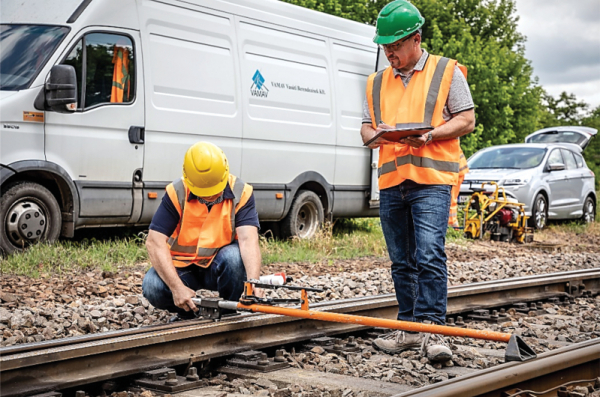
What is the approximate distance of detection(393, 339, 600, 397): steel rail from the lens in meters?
3.63

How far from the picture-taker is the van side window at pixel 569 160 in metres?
17.2

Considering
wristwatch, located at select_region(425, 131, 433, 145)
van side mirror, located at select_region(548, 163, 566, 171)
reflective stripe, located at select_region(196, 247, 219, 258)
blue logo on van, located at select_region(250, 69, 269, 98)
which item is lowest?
reflective stripe, located at select_region(196, 247, 219, 258)

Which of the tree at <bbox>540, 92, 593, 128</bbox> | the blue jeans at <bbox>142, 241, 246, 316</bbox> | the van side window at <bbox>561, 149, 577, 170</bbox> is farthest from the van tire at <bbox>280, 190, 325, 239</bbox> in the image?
the tree at <bbox>540, 92, 593, 128</bbox>

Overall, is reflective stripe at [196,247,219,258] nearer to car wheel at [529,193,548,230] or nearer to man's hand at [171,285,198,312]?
man's hand at [171,285,198,312]

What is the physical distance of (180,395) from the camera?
3.98m

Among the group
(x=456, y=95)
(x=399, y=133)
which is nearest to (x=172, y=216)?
(x=399, y=133)

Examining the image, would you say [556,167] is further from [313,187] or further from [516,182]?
[313,187]

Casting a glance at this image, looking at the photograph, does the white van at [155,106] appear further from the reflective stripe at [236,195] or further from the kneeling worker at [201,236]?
the reflective stripe at [236,195]

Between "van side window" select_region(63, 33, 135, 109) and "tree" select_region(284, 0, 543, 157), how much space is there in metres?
22.2

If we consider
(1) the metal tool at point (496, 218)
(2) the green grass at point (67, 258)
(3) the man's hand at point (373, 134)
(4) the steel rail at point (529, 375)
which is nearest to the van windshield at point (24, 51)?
(2) the green grass at point (67, 258)

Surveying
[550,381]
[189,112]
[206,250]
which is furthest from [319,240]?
[550,381]

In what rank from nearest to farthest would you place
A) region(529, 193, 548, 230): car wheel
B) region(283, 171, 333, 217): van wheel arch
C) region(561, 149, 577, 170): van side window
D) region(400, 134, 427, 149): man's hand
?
region(400, 134, 427, 149): man's hand, region(283, 171, 333, 217): van wheel arch, region(529, 193, 548, 230): car wheel, region(561, 149, 577, 170): van side window

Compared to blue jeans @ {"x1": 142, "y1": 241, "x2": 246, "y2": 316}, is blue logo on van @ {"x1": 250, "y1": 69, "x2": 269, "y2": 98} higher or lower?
higher

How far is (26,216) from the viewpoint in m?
8.48
